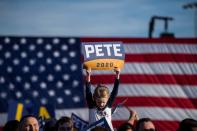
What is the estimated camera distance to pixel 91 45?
309 inches

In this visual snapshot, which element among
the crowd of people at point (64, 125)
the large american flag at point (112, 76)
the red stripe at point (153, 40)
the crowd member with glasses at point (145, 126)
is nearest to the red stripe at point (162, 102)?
the large american flag at point (112, 76)

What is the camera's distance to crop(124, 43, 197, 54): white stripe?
37.3 feet

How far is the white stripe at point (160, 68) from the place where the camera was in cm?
1132

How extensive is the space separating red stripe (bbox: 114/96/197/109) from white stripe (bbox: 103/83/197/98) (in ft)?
0.24

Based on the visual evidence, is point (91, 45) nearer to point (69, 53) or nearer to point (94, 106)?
point (94, 106)

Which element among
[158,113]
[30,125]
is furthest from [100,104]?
[158,113]

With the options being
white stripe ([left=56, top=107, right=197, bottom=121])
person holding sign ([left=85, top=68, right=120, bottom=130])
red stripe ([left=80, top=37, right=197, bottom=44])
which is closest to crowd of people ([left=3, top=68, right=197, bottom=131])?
person holding sign ([left=85, top=68, right=120, bottom=130])

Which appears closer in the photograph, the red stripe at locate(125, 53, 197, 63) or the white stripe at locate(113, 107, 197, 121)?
the white stripe at locate(113, 107, 197, 121)

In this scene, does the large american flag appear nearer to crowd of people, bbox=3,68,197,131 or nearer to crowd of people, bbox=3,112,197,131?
crowd of people, bbox=3,68,197,131

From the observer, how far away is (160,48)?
11398mm

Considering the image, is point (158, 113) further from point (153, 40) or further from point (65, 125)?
point (65, 125)

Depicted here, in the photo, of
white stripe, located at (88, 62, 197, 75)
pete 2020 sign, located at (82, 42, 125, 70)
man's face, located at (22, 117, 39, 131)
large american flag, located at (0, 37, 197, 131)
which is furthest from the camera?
white stripe, located at (88, 62, 197, 75)

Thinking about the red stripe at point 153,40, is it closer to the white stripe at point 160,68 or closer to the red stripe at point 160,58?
the red stripe at point 160,58

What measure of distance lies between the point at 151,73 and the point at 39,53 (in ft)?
6.87
